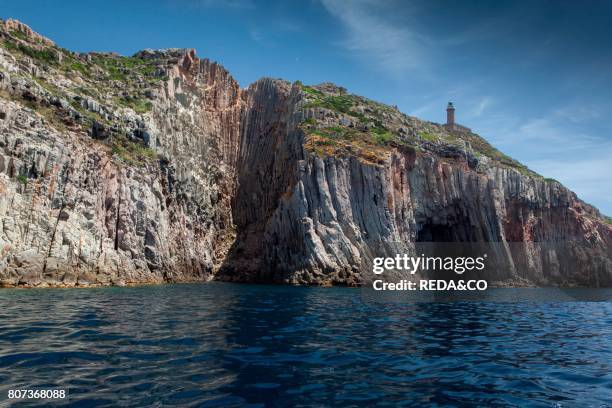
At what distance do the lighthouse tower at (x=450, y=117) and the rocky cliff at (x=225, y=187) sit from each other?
54557mm

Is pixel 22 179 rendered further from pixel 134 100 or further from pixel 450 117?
pixel 450 117

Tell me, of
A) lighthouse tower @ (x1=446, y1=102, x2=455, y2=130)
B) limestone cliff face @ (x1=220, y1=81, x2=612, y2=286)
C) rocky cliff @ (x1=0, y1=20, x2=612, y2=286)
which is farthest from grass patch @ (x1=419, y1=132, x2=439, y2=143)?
lighthouse tower @ (x1=446, y1=102, x2=455, y2=130)

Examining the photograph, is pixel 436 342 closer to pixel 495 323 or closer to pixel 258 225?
pixel 495 323

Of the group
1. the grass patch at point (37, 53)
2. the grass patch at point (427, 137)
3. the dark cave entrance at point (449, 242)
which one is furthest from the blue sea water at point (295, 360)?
the grass patch at point (427, 137)

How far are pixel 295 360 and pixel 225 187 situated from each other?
7250 centimetres

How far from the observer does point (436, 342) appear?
1634 centimetres

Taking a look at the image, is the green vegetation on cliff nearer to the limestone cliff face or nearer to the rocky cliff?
the rocky cliff

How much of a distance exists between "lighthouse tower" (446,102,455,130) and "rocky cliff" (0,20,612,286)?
2148 inches

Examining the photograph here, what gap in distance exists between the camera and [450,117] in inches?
5684

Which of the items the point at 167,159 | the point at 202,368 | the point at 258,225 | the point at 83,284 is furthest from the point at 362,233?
the point at 202,368

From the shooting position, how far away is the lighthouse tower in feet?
470

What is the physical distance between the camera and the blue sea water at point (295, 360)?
31.4 feet

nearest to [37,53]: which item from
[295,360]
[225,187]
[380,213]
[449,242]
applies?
[225,187]

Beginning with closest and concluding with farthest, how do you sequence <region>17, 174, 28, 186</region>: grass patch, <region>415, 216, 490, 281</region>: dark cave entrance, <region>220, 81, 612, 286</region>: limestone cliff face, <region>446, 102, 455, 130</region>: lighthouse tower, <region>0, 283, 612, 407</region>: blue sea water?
<region>0, 283, 612, 407</region>: blue sea water, <region>17, 174, 28, 186</region>: grass patch, <region>220, 81, 612, 286</region>: limestone cliff face, <region>415, 216, 490, 281</region>: dark cave entrance, <region>446, 102, 455, 130</region>: lighthouse tower
